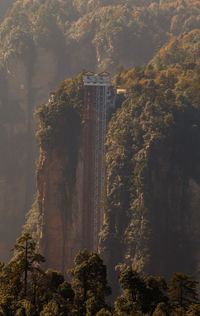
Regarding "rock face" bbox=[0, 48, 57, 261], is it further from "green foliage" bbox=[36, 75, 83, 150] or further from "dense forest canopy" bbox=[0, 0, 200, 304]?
"green foliage" bbox=[36, 75, 83, 150]

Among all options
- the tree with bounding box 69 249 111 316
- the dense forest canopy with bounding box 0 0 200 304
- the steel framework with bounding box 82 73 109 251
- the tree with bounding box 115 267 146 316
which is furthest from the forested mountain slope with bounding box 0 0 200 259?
the tree with bounding box 115 267 146 316

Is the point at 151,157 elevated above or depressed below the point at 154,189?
above

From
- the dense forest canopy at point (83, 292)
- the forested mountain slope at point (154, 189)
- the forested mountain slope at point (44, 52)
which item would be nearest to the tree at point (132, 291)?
the dense forest canopy at point (83, 292)

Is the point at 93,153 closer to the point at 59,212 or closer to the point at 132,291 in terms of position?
the point at 59,212

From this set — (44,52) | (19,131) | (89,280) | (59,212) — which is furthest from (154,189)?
(44,52)

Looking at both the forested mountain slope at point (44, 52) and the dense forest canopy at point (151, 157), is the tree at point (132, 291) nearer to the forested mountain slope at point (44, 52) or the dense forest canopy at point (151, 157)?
the dense forest canopy at point (151, 157)

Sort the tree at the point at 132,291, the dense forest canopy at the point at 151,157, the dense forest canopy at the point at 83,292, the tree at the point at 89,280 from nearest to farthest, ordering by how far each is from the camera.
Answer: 1. the dense forest canopy at the point at 83,292
2. the tree at the point at 132,291
3. the tree at the point at 89,280
4. the dense forest canopy at the point at 151,157

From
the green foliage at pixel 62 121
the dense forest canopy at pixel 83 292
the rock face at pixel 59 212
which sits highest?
the green foliage at pixel 62 121

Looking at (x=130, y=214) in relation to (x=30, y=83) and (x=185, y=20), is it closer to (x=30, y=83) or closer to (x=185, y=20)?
(x=30, y=83)
